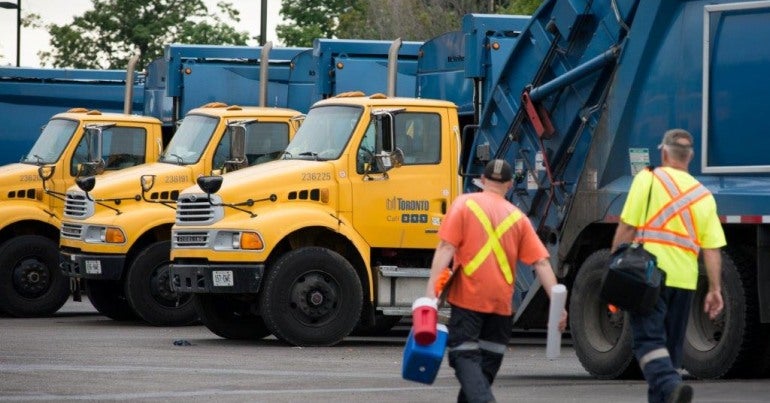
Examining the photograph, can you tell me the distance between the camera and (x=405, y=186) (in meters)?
18.0

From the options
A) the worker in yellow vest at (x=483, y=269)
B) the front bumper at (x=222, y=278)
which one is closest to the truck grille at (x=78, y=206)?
the front bumper at (x=222, y=278)

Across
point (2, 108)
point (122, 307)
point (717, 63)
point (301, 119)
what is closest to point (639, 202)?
point (717, 63)

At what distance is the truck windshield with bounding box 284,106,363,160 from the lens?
58.8ft

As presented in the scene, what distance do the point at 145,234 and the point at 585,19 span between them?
7546mm

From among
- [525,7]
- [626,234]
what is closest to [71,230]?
[626,234]

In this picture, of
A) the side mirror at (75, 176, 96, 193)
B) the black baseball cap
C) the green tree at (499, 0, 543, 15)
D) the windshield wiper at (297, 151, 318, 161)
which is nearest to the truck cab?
the side mirror at (75, 176, 96, 193)

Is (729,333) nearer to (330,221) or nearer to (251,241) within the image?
(330,221)

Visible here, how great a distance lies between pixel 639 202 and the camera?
34.2 feet

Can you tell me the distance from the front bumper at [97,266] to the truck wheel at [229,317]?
2240mm

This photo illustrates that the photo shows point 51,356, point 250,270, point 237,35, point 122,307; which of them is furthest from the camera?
point 237,35

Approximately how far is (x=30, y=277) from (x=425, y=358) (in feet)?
43.3

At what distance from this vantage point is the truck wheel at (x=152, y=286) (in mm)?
20438

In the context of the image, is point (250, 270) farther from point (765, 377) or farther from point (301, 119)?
point (765, 377)

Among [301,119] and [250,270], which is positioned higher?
[301,119]
